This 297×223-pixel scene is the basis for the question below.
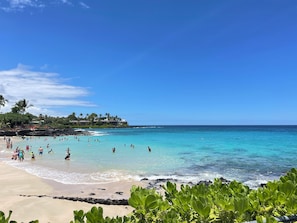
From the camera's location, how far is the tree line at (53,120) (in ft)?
280

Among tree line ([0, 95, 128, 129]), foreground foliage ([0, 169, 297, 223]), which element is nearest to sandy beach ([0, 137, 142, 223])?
foreground foliage ([0, 169, 297, 223])

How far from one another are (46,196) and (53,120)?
425 ft

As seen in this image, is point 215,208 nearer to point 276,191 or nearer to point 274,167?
point 276,191

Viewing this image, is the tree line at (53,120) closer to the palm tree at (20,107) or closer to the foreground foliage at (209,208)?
the palm tree at (20,107)

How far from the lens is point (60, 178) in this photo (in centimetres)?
1666

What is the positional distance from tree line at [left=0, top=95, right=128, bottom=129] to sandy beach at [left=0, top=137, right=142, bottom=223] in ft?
246

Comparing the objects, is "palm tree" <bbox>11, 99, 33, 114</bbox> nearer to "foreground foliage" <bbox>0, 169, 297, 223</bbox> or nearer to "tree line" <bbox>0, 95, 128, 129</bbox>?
"tree line" <bbox>0, 95, 128, 129</bbox>

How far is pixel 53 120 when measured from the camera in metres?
133

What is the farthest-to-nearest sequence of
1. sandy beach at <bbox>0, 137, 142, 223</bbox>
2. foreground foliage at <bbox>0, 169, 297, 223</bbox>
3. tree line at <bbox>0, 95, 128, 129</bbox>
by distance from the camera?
1. tree line at <bbox>0, 95, 128, 129</bbox>
2. sandy beach at <bbox>0, 137, 142, 223</bbox>
3. foreground foliage at <bbox>0, 169, 297, 223</bbox>

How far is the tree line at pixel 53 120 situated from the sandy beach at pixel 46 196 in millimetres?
74988

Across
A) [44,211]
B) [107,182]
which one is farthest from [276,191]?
[107,182]

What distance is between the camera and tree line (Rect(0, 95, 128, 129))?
85.4 m

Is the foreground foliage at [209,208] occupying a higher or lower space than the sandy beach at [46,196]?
higher

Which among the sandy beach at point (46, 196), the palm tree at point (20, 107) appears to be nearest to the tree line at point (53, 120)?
the palm tree at point (20, 107)
